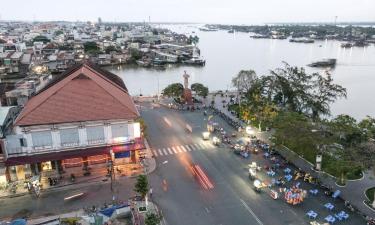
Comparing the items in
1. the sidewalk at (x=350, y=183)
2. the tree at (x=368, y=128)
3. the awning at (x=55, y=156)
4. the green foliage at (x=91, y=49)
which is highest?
the green foliage at (x=91, y=49)

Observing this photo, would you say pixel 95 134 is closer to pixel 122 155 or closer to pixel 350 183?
pixel 122 155

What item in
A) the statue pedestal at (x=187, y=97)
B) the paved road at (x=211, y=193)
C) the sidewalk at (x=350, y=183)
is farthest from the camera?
the statue pedestal at (x=187, y=97)

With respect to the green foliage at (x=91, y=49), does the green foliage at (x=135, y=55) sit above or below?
below

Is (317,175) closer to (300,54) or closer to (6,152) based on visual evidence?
(6,152)

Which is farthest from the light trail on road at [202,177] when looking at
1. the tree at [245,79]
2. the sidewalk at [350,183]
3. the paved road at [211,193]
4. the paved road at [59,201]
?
the tree at [245,79]

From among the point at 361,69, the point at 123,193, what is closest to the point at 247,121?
the point at 123,193

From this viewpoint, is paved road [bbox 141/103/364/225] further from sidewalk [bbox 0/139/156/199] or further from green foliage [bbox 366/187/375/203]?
green foliage [bbox 366/187/375/203]

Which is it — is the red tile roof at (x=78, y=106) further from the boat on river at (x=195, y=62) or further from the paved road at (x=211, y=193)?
the boat on river at (x=195, y=62)
